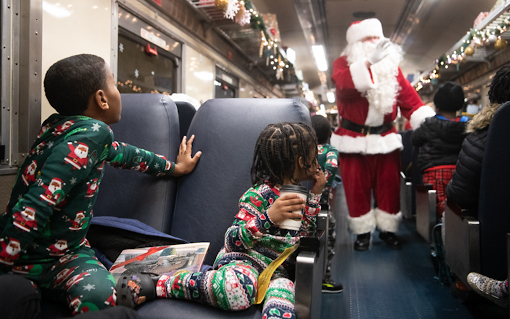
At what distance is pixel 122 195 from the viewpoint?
166 centimetres

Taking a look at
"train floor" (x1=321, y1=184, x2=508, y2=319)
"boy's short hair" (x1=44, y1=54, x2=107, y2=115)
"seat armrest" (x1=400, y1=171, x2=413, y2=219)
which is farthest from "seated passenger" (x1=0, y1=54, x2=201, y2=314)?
"seat armrest" (x1=400, y1=171, x2=413, y2=219)

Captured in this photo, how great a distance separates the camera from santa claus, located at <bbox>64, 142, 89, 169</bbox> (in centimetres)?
110

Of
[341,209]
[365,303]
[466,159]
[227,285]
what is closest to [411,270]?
[365,303]

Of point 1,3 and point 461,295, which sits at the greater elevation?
point 1,3

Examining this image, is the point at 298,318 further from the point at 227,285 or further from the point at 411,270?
the point at 411,270

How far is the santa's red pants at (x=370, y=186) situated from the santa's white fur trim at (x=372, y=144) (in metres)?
0.11

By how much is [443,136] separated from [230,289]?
2.62m

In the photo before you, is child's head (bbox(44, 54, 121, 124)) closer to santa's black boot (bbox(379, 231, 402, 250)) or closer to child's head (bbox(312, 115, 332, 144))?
child's head (bbox(312, 115, 332, 144))

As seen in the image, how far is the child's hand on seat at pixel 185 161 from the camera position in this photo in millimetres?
1614

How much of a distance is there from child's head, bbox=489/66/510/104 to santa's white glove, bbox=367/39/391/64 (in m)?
1.16

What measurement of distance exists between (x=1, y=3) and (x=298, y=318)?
6.33ft

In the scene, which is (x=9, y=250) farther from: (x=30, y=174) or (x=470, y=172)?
(x=470, y=172)

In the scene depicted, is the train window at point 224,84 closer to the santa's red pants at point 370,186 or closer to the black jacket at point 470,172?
the santa's red pants at point 370,186

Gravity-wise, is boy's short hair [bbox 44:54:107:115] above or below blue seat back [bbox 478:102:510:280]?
above
